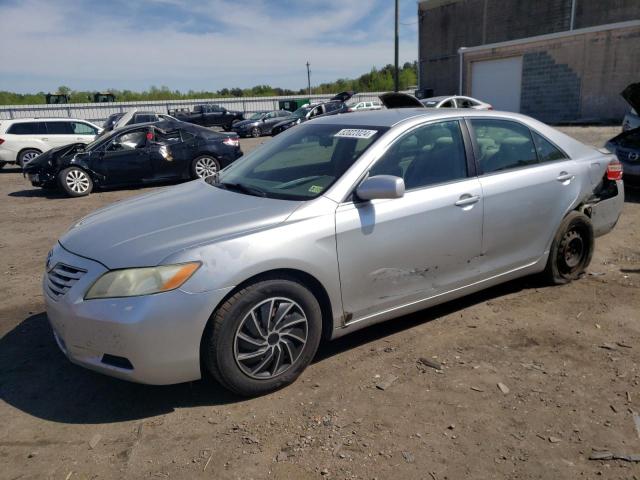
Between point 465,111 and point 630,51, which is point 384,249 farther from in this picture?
point 630,51

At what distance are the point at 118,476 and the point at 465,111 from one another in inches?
132

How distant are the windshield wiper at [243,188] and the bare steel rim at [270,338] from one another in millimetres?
836

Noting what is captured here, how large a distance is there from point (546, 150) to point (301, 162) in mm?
2085

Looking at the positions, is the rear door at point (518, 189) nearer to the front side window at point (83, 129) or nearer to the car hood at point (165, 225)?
the car hood at point (165, 225)

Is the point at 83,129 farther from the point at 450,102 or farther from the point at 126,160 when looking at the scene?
the point at 450,102

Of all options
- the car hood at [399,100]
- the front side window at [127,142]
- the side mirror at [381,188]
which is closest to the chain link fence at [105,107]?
the front side window at [127,142]

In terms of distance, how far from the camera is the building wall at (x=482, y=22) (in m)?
31.1

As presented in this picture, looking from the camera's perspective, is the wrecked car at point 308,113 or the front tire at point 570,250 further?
the wrecked car at point 308,113

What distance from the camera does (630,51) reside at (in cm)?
2280

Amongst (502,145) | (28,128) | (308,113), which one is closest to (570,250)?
(502,145)

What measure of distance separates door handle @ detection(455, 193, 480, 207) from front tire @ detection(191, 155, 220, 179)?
860 cm

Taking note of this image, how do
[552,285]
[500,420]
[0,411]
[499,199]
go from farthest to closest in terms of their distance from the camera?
1. [552,285]
2. [499,199]
3. [0,411]
4. [500,420]

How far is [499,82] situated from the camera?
92.6ft

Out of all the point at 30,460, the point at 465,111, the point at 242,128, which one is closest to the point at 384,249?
the point at 465,111
